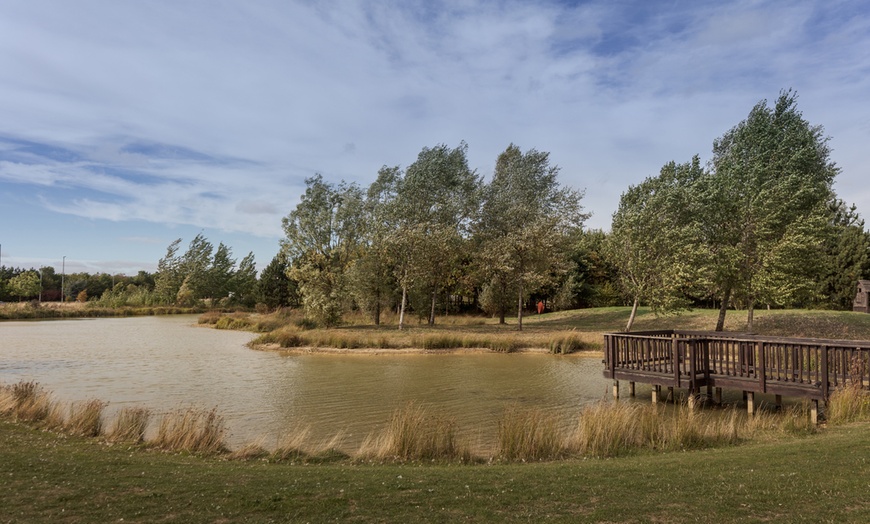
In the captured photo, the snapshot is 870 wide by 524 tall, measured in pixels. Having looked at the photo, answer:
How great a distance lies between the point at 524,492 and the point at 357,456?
343 cm

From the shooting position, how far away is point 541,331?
33.3m

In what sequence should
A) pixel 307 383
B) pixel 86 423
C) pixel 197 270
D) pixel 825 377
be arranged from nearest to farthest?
1. pixel 86 423
2. pixel 825 377
3. pixel 307 383
4. pixel 197 270

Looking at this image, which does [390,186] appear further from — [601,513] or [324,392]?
[601,513]

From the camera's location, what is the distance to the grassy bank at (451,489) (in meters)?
5.24

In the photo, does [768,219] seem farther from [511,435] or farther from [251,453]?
[251,453]

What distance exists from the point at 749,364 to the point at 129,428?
44.7ft

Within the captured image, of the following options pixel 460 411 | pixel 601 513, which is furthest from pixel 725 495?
pixel 460 411

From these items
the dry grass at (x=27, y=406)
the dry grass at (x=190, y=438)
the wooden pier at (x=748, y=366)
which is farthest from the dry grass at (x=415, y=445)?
the dry grass at (x=27, y=406)

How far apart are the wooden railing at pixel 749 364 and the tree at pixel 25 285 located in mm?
95231

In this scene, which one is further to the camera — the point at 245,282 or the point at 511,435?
the point at 245,282

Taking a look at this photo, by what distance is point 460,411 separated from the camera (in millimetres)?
13562

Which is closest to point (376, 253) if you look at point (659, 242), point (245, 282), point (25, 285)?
point (659, 242)

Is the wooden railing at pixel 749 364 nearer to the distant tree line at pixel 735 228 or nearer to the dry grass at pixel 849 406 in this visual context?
the dry grass at pixel 849 406

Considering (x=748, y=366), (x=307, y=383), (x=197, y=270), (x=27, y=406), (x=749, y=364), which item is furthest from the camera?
(x=197, y=270)
